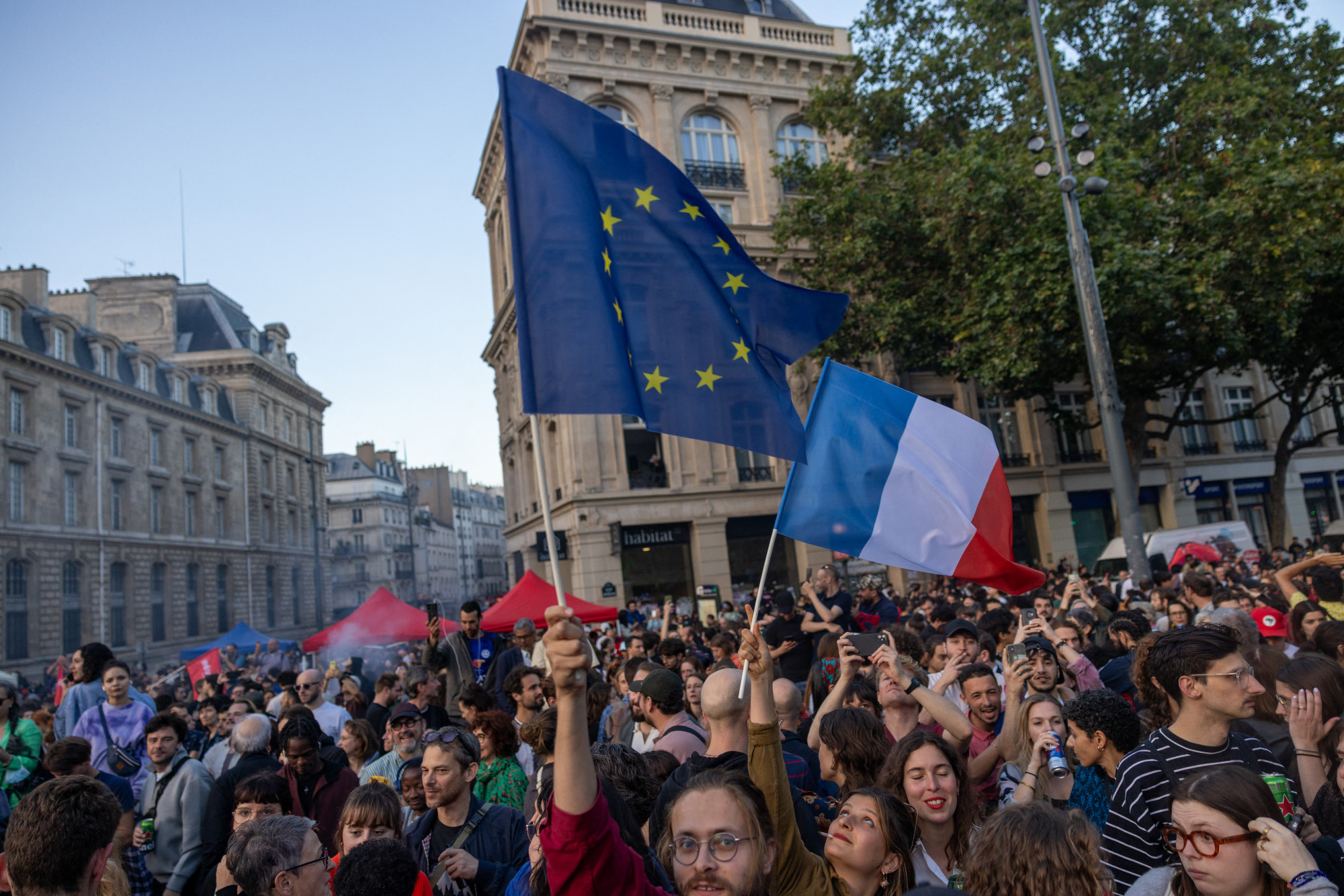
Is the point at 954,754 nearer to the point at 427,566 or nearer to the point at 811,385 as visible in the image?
the point at 811,385

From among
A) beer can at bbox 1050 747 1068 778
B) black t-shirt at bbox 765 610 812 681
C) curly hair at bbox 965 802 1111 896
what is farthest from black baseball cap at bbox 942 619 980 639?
curly hair at bbox 965 802 1111 896

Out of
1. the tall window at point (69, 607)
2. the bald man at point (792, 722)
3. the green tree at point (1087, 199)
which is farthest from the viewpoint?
the tall window at point (69, 607)

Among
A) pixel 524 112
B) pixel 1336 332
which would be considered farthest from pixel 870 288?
pixel 524 112

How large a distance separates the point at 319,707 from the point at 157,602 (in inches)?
1608

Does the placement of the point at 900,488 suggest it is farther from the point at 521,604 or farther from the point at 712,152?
→ the point at 712,152

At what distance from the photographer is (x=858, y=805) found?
9.42ft

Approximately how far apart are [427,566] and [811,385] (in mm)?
75118

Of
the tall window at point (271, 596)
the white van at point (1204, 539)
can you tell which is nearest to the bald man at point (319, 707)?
the white van at point (1204, 539)

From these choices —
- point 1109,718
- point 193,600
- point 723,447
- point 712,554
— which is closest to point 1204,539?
point 712,554

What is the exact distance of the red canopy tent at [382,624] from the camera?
1450 centimetres

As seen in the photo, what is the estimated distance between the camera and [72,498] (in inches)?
1464

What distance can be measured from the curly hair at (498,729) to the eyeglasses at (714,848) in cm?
288

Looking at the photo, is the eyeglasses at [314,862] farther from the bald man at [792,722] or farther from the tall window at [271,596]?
the tall window at [271,596]

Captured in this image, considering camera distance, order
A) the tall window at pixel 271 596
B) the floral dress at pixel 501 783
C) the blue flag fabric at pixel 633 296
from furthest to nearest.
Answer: the tall window at pixel 271 596 → the floral dress at pixel 501 783 → the blue flag fabric at pixel 633 296
